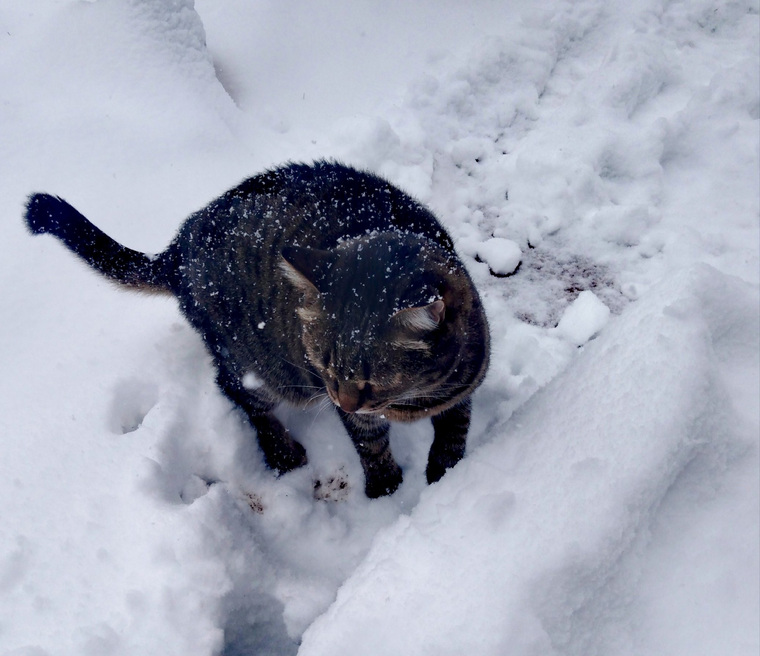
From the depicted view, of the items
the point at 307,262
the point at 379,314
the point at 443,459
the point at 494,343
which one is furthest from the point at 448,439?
the point at 307,262

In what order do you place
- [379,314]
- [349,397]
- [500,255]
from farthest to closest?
1. [500,255]
2. [349,397]
3. [379,314]

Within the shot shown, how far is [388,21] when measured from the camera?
4.04m

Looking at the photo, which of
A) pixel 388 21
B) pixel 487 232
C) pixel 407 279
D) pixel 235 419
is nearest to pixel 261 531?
pixel 235 419

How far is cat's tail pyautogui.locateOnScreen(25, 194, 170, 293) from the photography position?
2086 millimetres

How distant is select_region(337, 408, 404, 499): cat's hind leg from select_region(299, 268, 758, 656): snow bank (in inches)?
12.3

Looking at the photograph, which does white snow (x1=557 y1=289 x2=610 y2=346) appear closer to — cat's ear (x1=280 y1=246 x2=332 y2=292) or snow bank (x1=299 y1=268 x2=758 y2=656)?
snow bank (x1=299 y1=268 x2=758 y2=656)

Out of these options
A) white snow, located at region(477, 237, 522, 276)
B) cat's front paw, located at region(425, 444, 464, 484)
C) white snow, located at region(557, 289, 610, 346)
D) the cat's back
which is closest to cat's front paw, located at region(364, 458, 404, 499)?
cat's front paw, located at region(425, 444, 464, 484)

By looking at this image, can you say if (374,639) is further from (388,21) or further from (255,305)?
(388,21)

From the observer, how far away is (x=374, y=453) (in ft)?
6.76

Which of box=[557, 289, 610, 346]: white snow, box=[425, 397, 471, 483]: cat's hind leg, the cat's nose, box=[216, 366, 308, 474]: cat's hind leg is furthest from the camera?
box=[557, 289, 610, 346]: white snow

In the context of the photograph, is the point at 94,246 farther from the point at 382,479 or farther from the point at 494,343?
the point at 494,343

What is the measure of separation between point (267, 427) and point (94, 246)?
1020 millimetres

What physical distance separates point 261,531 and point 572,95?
3.22 meters

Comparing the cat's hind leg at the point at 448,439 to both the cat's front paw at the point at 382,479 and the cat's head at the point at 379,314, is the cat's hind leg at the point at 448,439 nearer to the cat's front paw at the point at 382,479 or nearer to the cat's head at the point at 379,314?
the cat's front paw at the point at 382,479
